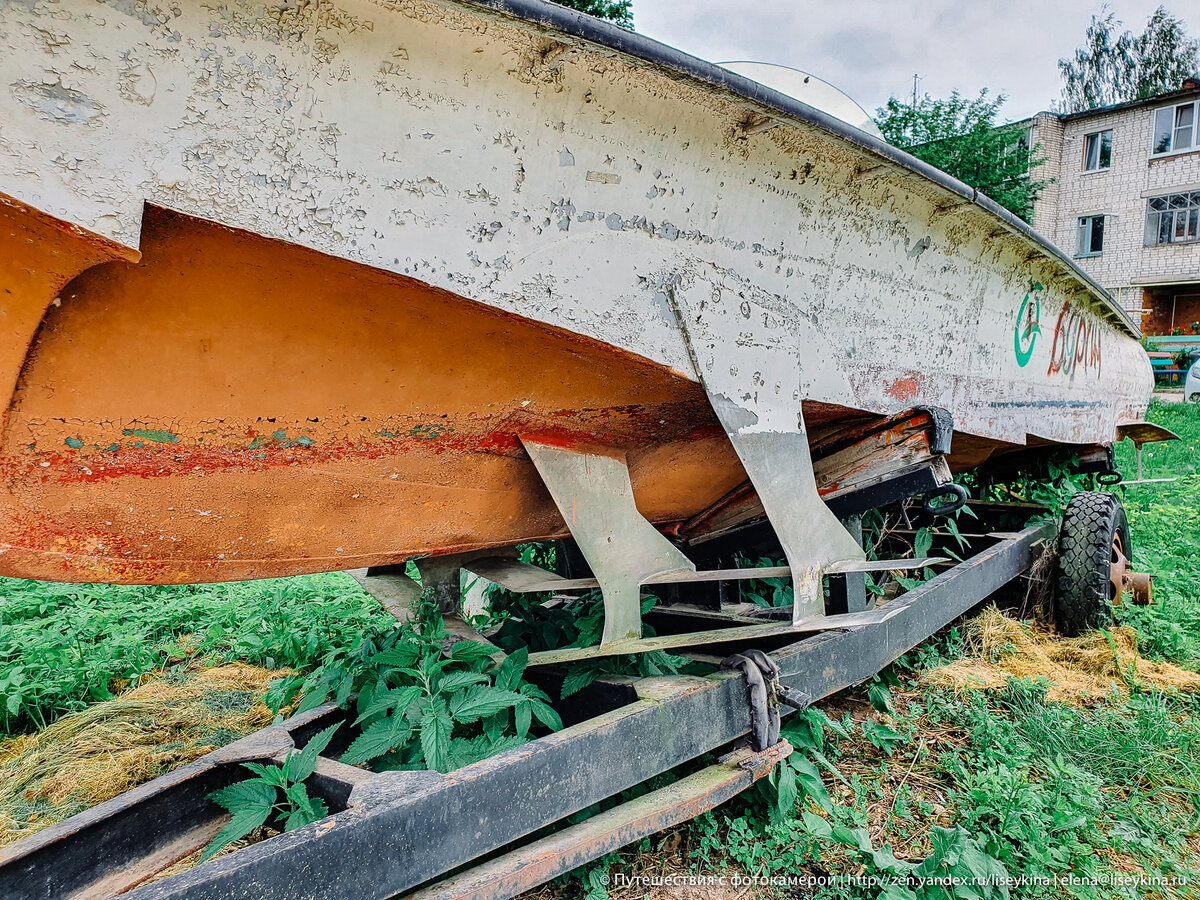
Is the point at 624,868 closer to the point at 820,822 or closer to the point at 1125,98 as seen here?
the point at 820,822

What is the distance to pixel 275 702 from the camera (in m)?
2.31

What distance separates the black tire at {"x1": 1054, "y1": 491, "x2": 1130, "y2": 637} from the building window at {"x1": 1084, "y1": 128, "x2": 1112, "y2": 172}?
1009 inches

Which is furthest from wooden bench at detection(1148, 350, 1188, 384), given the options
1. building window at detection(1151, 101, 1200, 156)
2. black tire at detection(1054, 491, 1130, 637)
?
black tire at detection(1054, 491, 1130, 637)

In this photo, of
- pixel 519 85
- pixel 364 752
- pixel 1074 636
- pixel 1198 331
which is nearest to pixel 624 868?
pixel 364 752

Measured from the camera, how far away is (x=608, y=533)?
6.63 feet

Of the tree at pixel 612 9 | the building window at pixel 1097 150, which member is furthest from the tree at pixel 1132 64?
the tree at pixel 612 9

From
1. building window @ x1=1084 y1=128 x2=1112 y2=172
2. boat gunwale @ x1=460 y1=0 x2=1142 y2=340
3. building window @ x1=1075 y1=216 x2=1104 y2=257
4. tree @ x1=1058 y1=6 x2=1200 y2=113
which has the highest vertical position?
tree @ x1=1058 y1=6 x2=1200 y2=113

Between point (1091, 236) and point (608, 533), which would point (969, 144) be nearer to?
point (1091, 236)

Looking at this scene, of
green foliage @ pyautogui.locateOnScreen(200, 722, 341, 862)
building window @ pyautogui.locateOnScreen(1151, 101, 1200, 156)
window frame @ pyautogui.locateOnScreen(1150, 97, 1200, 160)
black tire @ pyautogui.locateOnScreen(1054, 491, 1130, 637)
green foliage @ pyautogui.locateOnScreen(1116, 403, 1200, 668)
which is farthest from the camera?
building window @ pyautogui.locateOnScreen(1151, 101, 1200, 156)

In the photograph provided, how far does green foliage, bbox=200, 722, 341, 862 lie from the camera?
1659 millimetres

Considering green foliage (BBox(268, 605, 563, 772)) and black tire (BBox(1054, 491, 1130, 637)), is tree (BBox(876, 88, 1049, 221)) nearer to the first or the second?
black tire (BBox(1054, 491, 1130, 637))

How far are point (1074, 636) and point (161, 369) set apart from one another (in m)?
4.15

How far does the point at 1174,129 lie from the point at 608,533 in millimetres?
28673

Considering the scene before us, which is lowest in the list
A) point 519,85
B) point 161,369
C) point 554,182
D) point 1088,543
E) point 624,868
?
point 624,868
